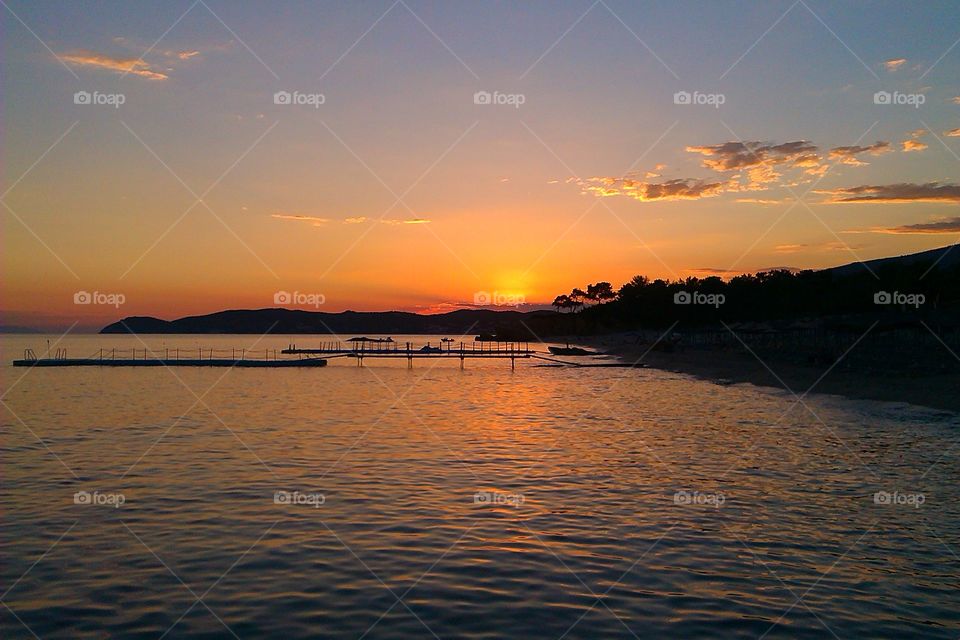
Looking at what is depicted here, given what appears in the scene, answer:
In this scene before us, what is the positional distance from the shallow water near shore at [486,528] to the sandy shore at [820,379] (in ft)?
19.8

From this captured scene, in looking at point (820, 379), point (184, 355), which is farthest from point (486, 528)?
point (184, 355)

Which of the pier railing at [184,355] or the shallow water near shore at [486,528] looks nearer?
the shallow water near shore at [486,528]

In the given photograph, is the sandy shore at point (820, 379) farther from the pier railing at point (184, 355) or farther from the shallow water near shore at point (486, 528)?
the pier railing at point (184, 355)

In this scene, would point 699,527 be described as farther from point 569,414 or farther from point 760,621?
point 569,414

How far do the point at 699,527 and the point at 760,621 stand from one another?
5.00 metres

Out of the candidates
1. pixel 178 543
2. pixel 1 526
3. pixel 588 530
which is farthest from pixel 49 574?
pixel 588 530

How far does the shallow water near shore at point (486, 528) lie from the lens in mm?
10031

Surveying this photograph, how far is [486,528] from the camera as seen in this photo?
14781 mm

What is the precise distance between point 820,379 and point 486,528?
4179 cm

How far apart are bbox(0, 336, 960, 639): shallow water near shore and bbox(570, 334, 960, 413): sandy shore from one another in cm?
603

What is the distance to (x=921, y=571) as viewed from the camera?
468 inches

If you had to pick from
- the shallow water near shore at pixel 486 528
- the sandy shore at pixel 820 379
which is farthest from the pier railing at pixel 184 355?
the shallow water near shore at pixel 486 528

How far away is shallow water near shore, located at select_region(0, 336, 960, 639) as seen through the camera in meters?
10.0

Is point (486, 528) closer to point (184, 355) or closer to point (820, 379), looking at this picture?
point (820, 379)
